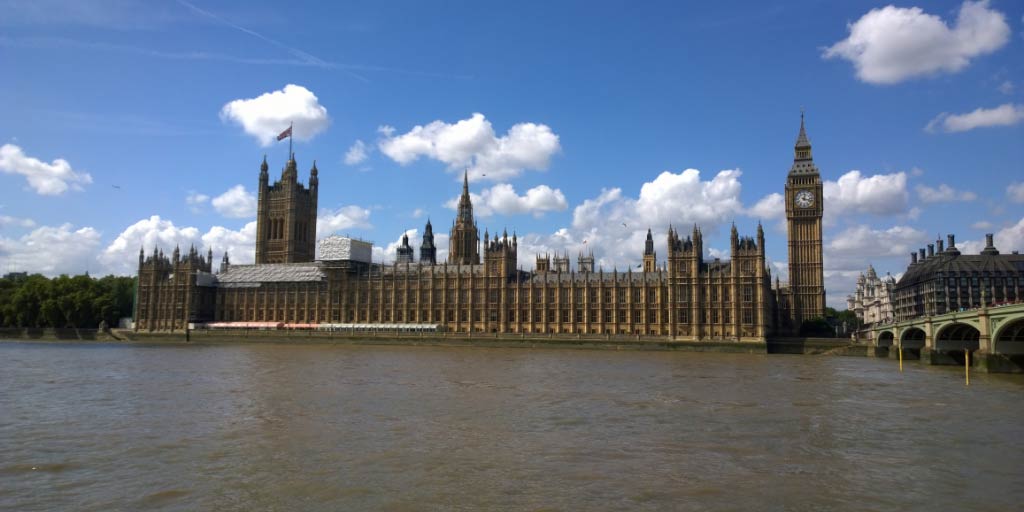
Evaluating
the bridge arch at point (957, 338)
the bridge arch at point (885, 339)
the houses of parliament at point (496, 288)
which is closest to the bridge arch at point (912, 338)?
the bridge arch at point (885, 339)

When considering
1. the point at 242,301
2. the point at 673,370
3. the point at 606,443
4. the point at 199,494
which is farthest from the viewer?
the point at 242,301

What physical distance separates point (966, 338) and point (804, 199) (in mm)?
44929

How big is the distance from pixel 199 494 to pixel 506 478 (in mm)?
7598

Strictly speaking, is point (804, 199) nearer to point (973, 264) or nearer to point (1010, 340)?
point (973, 264)

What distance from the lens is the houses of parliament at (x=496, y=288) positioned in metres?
96.1

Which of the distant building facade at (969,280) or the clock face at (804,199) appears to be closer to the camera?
the clock face at (804,199)

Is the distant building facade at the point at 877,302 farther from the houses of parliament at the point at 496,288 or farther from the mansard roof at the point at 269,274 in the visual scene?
the mansard roof at the point at 269,274

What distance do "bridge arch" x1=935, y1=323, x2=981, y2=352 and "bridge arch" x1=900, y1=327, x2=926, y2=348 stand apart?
603cm

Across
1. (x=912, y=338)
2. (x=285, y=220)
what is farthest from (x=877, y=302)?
(x=285, y=220)

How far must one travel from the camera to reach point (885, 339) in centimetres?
8612

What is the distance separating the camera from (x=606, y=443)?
947 inches

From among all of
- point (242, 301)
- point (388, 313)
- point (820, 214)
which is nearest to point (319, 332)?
point (388, 313)

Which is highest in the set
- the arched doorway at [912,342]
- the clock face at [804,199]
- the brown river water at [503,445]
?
the clock face at [804,199]

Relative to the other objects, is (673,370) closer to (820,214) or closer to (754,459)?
(754,459)
